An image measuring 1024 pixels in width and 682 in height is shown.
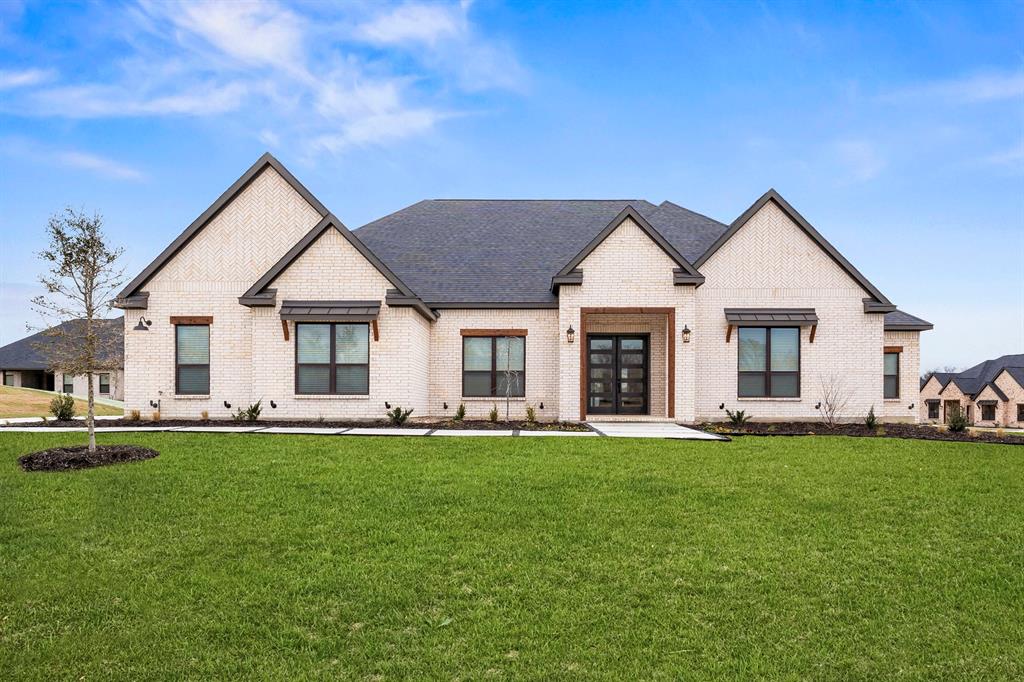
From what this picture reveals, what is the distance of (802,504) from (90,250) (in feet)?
41.9

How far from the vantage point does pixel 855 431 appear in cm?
1794

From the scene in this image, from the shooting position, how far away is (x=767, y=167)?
68.8 feet

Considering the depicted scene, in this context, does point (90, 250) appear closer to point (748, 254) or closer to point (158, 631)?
point (158, 631)

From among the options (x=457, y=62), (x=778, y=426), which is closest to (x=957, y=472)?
(x=778, y=426)

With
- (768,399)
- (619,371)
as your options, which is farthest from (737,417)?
(619,371)

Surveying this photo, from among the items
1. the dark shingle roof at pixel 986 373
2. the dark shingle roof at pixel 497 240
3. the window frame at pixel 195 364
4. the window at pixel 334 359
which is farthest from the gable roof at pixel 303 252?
the dark shingle roof at pixel 986 373

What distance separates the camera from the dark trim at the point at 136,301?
19.7m

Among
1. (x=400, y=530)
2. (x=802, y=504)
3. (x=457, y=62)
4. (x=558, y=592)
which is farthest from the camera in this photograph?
(x=457, y=62)

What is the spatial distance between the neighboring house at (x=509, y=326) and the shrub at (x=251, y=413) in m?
0.27

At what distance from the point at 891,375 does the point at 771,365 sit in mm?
5729

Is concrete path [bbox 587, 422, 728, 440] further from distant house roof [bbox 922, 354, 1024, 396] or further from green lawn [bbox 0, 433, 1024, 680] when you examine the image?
distant house roof [bbox 922, 354, 1024, 396]

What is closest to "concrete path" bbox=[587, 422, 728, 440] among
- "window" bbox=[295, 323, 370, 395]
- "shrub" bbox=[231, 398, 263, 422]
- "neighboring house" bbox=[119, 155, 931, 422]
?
"neighboring house" bbox=[119, 155, 931, 422]

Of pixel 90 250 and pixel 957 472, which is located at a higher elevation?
pixel 90 250

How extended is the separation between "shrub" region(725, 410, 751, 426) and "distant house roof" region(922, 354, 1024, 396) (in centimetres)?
4919
